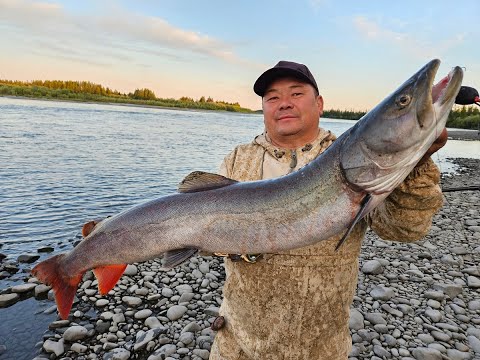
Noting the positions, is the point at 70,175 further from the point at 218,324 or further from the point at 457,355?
the point at 457,355

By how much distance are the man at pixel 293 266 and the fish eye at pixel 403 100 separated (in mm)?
556

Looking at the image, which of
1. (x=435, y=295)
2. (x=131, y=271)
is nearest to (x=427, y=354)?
(x=435, y=295)

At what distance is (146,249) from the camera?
7.78ft

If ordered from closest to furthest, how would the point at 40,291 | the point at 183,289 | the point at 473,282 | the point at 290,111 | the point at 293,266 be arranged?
the point at 293,266 → the point at 290,111 → the point at 40,291 → the point at 183,289 → the point at 473,282

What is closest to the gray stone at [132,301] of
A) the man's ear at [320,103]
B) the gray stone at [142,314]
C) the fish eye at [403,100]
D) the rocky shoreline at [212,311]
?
the rocky shoreline at [212,311]

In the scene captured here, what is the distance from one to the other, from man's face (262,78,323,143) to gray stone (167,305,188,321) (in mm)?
3105

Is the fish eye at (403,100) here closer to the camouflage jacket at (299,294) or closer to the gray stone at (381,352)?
the camouflage jacket at (299,294)

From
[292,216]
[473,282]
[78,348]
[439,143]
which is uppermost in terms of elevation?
[439,143]

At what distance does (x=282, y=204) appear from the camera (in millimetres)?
2154

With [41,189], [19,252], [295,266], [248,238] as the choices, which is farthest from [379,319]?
[41,189]

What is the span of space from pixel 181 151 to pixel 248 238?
18257mm

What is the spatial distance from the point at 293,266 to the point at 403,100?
52.0 inches

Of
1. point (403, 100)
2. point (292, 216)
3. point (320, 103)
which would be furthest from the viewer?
point (320, 103)

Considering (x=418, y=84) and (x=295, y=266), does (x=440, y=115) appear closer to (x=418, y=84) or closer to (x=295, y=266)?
(x=418, y=84)
